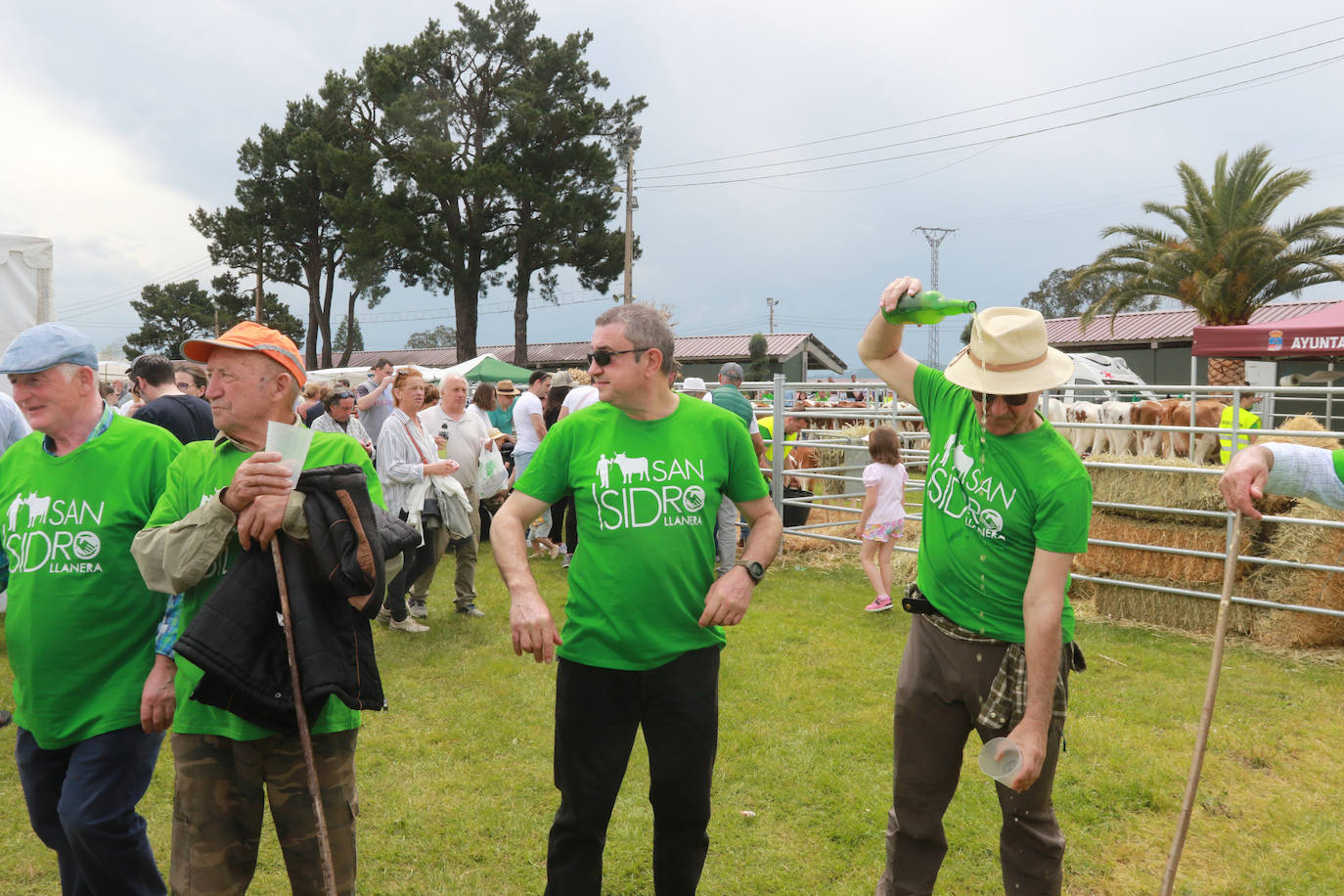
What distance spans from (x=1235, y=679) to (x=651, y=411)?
530 cm

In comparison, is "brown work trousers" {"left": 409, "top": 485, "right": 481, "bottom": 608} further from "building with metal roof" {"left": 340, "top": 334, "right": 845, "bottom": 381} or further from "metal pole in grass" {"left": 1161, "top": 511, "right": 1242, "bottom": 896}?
"building with metal roof" {"left": 340, "top": 334, "right": 845, "bottom": 381}

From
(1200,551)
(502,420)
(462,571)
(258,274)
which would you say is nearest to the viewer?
(1200,551)

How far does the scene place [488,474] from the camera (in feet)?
25.7

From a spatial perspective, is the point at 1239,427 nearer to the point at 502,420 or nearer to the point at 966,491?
the point at 966,491

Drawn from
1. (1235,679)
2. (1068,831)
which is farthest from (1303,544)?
(1068,831)

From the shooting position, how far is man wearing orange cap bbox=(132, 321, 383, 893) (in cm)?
227

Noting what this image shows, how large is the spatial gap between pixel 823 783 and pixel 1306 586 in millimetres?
4728

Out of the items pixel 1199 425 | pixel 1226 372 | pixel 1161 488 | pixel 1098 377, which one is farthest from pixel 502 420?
pixel 1226 372

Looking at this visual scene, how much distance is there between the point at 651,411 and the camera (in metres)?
2.84

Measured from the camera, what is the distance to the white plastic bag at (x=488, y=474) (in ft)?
25.6

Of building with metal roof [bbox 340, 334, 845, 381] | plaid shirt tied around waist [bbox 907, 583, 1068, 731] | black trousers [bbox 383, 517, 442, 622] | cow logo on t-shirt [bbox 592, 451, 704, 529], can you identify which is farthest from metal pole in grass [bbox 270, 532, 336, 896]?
building with metal roof [bbox 340, 334, 845, 381]

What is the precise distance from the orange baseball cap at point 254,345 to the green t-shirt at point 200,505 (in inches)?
8.7

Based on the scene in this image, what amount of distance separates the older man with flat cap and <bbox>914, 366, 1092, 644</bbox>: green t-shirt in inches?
93.4

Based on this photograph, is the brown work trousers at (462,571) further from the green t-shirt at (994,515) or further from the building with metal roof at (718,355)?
the building with metal roof at (718,355)
